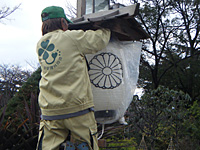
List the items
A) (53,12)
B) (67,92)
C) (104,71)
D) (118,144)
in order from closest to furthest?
(67,92) → (53,12) → (104,71) → (118,144)

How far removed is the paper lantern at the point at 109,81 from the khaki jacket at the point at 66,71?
263mm

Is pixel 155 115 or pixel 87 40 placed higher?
pixel 87 40

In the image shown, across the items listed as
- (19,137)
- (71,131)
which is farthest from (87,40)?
(19,137)

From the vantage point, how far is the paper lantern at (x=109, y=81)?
2328mm

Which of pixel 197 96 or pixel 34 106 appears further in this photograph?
pixel 197 96

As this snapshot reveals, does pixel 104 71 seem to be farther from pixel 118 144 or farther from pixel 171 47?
pixel 171 47

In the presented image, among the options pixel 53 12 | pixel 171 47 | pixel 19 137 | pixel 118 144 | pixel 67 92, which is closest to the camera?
pixel 67 92

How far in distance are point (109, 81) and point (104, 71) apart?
10cm

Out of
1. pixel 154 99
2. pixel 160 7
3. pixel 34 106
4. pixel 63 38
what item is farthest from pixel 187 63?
pixel 63 38

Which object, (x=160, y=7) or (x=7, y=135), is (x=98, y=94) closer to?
(x=7, y=135)

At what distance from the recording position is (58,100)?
6.37 feet

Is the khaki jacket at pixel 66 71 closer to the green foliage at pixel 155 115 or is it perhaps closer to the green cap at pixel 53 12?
the green cap at pixel 53 12

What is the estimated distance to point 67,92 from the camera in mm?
1921

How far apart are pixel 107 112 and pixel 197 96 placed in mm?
13594
